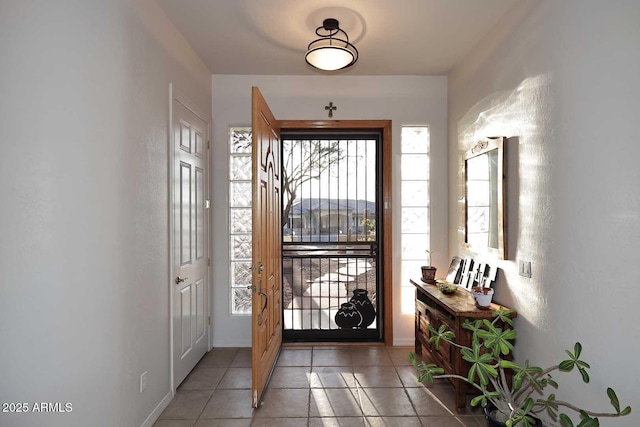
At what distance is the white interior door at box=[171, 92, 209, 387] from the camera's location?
286cm

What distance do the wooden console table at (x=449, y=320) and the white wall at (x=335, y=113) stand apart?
546 millimetres

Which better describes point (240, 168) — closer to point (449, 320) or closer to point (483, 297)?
point (449, 320)

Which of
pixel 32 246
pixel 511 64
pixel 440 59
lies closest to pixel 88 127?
pixel 32 246

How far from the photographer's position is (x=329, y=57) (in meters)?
2.72

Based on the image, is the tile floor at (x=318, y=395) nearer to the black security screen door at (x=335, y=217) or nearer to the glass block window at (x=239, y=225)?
the black security screen door at (x=335, y=217)

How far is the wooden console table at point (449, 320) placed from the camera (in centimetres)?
250

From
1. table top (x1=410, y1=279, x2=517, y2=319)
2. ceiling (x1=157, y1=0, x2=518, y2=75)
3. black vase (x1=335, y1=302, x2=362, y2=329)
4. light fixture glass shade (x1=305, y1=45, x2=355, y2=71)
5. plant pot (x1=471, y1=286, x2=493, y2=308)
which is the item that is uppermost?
ceiling (x1=157, y1=0, x2=518, y2=75)

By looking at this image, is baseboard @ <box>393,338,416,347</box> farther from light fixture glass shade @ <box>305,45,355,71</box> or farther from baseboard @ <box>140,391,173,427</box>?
light fixture glass shade @ <box>305,45,355,71</box>

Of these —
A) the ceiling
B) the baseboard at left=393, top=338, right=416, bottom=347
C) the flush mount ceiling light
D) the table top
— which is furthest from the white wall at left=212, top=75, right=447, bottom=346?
the flush mount ceiling light

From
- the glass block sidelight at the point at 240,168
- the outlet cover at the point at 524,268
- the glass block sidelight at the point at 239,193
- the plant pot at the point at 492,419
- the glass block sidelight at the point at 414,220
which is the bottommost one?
the plant pot at the point at 492,419


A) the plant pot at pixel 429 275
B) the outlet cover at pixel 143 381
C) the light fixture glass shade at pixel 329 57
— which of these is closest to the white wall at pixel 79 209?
the outlet cover at pixel 143 381

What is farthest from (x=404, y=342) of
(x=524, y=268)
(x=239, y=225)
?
(x=239, y=225)

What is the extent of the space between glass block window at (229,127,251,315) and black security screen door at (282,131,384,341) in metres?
0.43

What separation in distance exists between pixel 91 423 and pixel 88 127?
4.90 feet
